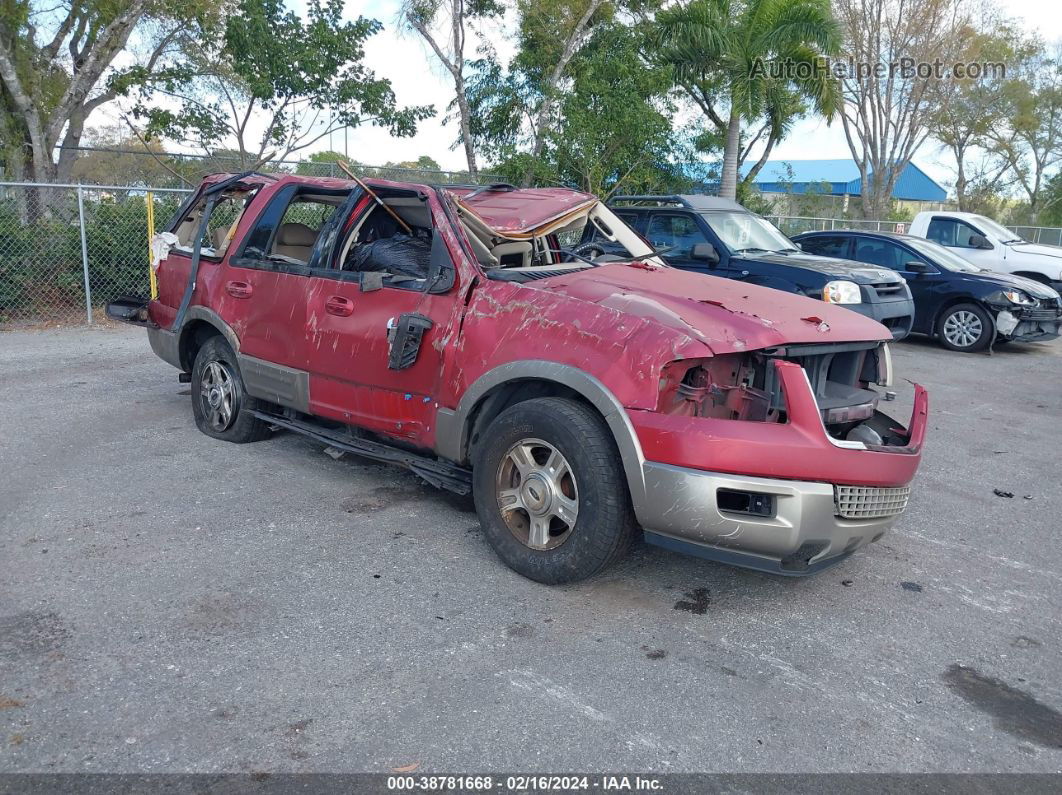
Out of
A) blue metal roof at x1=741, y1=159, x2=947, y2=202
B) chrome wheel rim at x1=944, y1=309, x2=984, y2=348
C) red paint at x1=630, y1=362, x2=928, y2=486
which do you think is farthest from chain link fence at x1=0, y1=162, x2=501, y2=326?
blue metal roof at x1=741, y1=159, x2=947, y2=202

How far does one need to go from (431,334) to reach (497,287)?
0.45 m

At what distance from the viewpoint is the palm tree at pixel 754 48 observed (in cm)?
1866

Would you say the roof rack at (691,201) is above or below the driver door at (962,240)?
above

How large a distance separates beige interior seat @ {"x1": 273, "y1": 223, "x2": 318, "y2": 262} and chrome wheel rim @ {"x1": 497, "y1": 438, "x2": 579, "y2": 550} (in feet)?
8.41

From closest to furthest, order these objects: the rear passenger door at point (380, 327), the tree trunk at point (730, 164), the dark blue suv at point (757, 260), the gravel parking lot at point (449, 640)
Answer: the gravel parking lot at point (449, 640)
the rear passenger door at point (380, 327)
the dark blue suv at point (757, 260)
the tree trunk at point (730, 164)

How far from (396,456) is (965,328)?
9694 millimetres

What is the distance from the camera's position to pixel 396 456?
16.6 ft

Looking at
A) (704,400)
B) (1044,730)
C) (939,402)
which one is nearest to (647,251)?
(704,400)

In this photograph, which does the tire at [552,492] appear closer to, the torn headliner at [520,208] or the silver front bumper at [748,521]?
the silver front bumper at [748,521]

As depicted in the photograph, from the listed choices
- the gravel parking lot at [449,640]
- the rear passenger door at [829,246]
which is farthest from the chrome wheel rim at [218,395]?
the rear passenger door at [829,246]

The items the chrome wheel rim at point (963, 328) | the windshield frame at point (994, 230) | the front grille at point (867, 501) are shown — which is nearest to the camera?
the front grille at point (867, 501)

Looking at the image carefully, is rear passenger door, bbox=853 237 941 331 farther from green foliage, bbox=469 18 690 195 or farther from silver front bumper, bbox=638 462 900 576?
silver front bumper, bbox=638 462 900 576

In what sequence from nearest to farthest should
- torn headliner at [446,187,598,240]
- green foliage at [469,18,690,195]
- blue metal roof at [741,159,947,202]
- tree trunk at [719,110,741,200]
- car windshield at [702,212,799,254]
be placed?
torn headliner at [446,187,598,240] < car windshield at [702,212,799,254] < green foliage at [469,18,690,195] < tree trunk at [719,110,741,200] < blue metal roof at [741,159,947,202]

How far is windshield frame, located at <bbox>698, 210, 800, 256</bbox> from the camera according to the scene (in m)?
10.5
